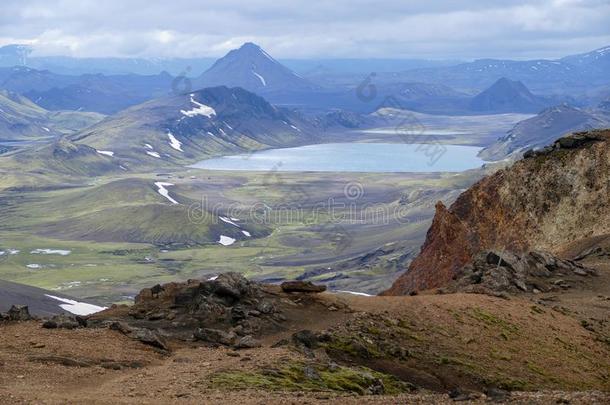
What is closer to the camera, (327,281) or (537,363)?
(537,363)

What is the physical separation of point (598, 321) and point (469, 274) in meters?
8.34

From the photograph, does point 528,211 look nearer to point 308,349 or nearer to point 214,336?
point 308,349

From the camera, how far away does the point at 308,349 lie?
3192 cm

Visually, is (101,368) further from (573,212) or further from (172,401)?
(573,212)

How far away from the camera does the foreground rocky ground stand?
2580cm

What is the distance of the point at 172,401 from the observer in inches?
949

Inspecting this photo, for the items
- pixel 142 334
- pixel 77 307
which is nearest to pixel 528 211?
pixel 142 334

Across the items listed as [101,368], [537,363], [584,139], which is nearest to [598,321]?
[537,363]

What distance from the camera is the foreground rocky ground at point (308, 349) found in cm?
2580

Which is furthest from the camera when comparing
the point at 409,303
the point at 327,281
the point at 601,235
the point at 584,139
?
the point at 327,281

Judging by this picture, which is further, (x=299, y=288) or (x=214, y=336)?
(x=299, y=288)

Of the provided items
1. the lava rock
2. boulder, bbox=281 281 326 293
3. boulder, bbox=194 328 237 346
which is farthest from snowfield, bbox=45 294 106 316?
the lava rock

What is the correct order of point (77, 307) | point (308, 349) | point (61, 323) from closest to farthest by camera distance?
1. point (308, 349)
2. point (61, 323)
3. point (77, 307)

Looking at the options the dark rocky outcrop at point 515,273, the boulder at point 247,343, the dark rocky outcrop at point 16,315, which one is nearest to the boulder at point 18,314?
the dark rocky outcrop at point 16,315
